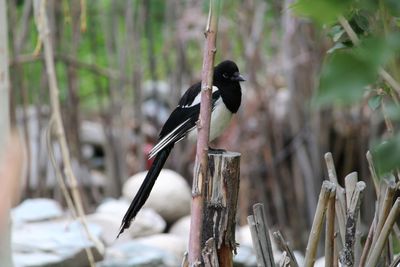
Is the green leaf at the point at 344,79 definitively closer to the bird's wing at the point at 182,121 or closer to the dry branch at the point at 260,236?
the dry branch at the point at 260,236

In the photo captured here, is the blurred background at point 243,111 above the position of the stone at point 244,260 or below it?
above

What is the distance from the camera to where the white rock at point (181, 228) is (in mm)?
3733

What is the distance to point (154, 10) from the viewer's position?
544cm

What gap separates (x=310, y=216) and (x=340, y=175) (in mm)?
363

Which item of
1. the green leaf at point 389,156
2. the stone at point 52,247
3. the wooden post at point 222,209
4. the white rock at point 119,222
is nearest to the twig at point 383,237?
the wooden post at point 222,209

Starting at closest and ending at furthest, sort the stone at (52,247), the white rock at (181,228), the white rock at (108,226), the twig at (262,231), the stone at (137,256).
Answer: the twig at (262,231) < the stone at (52,247) < the stone at (137,256) < the white rock at (108,226) < the white rock at (181,228)

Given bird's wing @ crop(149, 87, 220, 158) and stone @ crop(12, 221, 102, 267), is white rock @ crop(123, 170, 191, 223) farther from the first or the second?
bird's wing @ crop(149, 87, 220, 158)

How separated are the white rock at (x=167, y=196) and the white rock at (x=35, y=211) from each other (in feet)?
1.30

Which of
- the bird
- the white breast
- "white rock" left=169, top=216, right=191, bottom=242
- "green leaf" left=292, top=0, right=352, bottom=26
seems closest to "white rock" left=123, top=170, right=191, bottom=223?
"white rock" left=169, top=216, right=191, bottom=242

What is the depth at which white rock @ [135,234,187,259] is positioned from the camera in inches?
132

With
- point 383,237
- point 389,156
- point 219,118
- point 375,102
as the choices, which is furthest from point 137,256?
point 389,156

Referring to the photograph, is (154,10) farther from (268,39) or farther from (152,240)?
(152,240)

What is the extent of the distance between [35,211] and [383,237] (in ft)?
8.69

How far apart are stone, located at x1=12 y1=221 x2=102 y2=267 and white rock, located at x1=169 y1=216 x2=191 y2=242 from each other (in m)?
0.59
